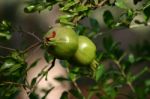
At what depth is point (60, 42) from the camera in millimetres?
1275

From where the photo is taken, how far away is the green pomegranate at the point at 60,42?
49.9 inches

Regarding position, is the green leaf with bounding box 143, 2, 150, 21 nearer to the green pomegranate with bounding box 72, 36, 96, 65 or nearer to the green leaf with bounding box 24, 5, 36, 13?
the green pomegranate with bounding box 72, 36, 96, 65

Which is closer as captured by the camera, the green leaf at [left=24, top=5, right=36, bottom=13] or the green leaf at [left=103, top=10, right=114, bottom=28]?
the green leaf at [left=24, top=5, right=36, bottom=13]

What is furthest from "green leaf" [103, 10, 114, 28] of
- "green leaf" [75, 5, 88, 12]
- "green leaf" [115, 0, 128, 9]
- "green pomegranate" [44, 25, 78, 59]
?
"green pomegranate" [44, 25, 78, 59]

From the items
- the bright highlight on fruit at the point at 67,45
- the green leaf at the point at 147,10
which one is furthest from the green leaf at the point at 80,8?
the green leaf at the point at 147,10

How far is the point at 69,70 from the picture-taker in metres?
2.06

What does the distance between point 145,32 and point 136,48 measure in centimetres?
327

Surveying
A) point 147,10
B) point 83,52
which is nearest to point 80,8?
point 83,52

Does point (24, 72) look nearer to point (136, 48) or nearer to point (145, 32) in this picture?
point (136, 48)

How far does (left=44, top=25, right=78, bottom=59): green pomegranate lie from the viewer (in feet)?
4.16

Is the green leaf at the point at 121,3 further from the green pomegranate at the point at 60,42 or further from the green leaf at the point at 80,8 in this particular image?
the green pomegranate at the point at 60,42

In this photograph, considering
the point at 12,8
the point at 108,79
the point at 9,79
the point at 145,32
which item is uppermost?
the point at 9,79

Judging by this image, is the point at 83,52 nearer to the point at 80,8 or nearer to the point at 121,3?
the point at 80,8

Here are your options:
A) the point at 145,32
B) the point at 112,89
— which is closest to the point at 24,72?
the point at 112,89
